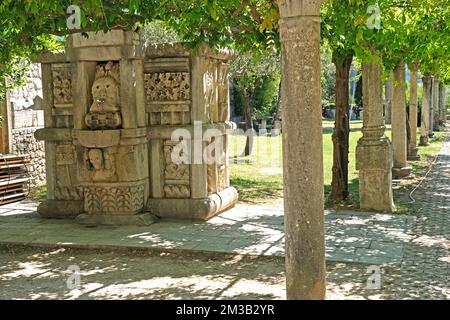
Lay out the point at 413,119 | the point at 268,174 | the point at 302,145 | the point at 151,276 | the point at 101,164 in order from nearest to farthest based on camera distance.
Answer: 1. the point at 302,145
2. the point at 151,276
3. the point at 101,164
4. the point at 268,174
5. the point at 413,119

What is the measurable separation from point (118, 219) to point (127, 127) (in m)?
1.41

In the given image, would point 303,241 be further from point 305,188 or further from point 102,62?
point 102,62

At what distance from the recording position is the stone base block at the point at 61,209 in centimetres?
944

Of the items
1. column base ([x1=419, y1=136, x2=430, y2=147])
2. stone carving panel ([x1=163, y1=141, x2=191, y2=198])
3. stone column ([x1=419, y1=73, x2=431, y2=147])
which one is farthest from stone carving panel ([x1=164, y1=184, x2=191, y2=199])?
column base ([x1=419, y1=136, x2=430, y2=147])

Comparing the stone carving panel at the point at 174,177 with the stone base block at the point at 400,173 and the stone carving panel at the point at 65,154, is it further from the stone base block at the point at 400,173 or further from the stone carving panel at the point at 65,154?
the stone base block at the point at 400,173

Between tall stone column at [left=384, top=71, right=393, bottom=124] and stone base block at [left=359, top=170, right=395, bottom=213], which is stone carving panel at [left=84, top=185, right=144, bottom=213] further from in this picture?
tall stone column at [left=384, top=71, right=393, bottom=124]

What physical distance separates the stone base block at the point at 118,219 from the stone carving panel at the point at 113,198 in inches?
3.6

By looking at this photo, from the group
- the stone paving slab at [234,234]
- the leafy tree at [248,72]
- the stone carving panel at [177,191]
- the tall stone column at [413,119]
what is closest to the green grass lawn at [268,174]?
the tall stone column at [413,119]

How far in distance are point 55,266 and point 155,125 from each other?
3.11 m

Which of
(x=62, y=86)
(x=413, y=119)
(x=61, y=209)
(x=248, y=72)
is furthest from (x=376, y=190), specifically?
(x=248, y=72)

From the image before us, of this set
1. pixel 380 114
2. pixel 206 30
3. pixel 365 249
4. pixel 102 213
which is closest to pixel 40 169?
pixel 102 213

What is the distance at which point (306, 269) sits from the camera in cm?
397

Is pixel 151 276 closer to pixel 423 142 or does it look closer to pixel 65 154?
pixel 65 154

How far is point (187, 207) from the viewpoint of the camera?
9.00 metres
